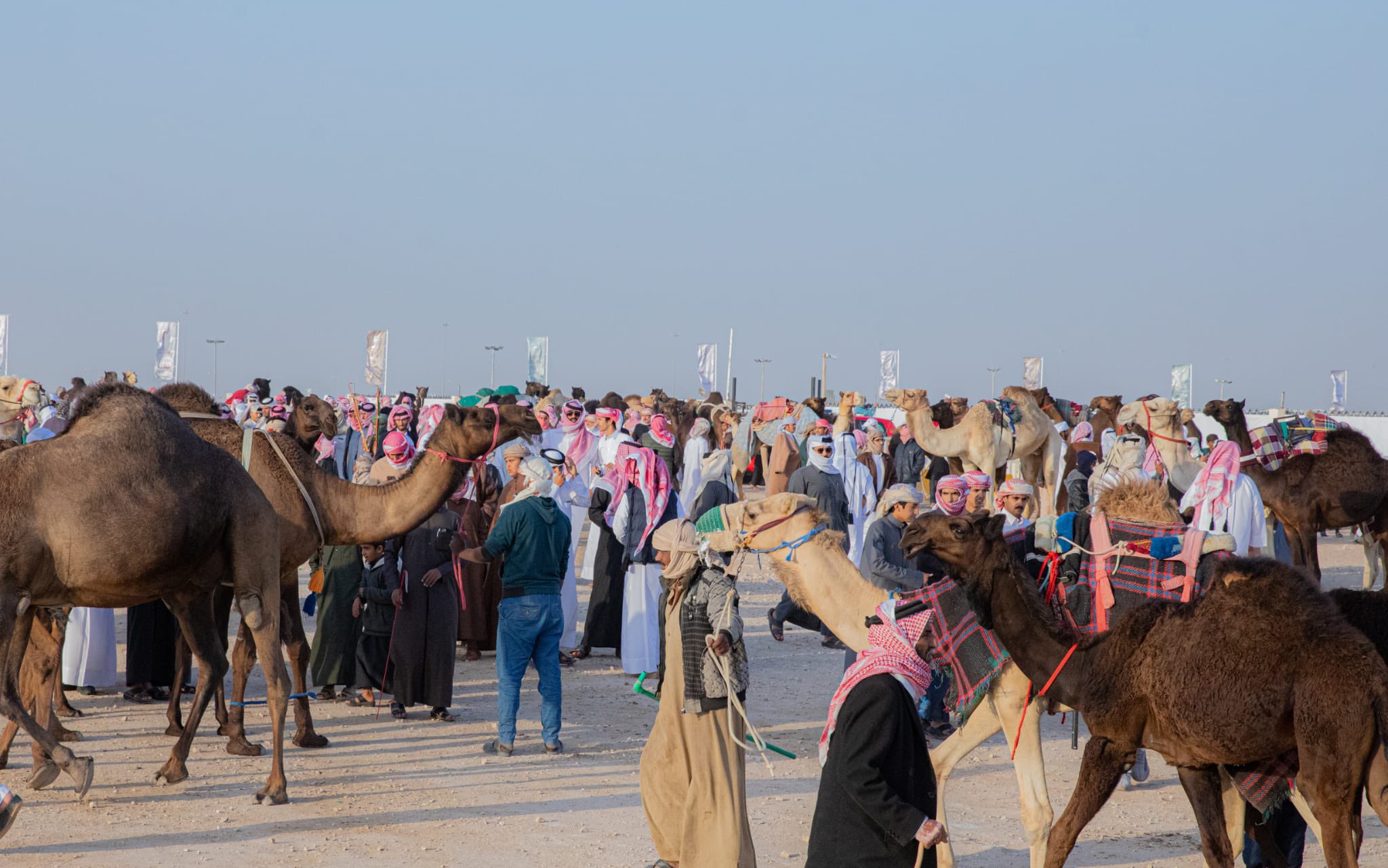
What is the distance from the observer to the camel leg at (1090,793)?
5.29m

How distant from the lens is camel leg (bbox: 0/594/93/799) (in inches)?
254

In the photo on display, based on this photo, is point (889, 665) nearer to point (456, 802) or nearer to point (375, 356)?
point (456, 802)

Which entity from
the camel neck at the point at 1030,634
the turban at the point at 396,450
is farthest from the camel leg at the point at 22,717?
the camel neck at the point at 1030,634

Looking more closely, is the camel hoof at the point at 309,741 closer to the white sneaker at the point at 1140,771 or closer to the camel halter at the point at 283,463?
the camel halter at the point at 283,463

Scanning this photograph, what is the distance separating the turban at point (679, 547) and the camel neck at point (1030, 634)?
1.20 m

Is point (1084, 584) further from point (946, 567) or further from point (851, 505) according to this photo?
point (851, 505)

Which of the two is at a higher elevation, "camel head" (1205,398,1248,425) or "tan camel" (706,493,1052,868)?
"camel head" (1205,398,1248,425)

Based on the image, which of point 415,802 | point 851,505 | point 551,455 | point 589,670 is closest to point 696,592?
point 415,802

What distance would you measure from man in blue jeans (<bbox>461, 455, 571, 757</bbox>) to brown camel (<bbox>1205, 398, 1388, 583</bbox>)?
777cm

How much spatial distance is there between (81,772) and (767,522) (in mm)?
3622

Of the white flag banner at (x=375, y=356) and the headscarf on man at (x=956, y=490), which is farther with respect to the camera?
the white flag banner at (x=375, y=356)

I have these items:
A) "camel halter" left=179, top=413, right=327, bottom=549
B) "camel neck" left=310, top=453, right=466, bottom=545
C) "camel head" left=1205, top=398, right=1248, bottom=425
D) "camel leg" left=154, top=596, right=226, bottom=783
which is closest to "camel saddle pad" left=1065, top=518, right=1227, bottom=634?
"camel neck" left=310, top=453, right=466, bottom=545

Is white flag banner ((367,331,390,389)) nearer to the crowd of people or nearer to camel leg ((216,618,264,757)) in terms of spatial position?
the crowd of people

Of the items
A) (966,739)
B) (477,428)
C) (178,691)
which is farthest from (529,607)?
(966,739)
